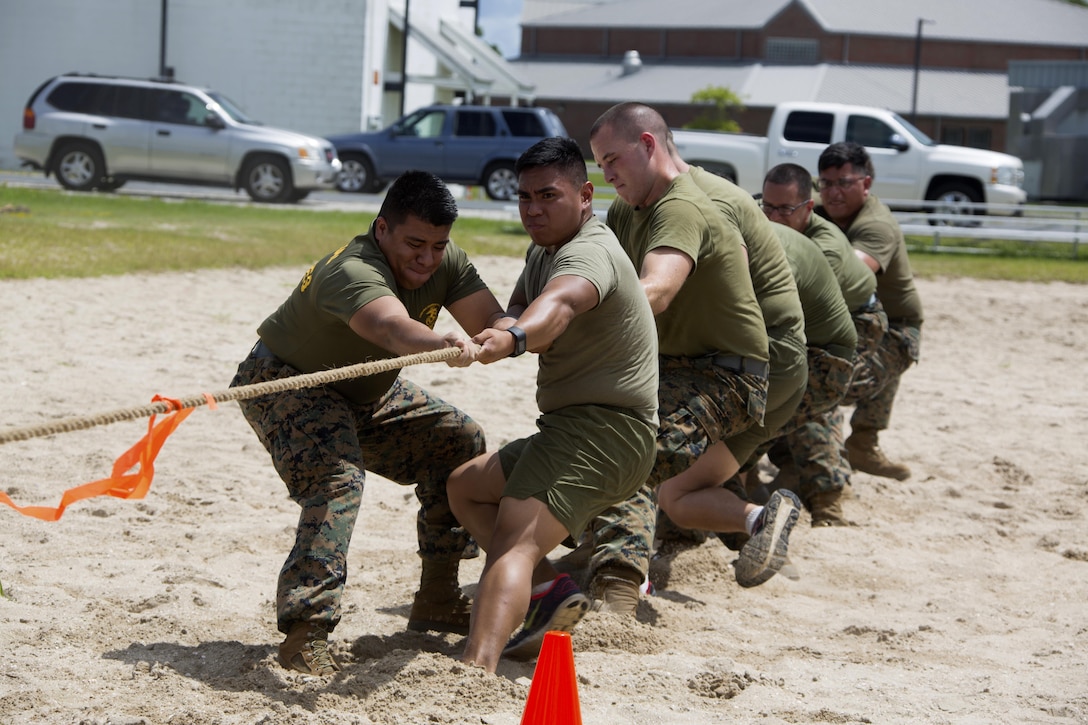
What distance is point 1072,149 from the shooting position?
28875 mm

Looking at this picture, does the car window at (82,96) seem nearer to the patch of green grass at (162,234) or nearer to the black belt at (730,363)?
the patch of green grass at (162,234)

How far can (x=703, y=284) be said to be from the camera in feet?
16.1

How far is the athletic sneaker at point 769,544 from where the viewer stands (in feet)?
15.8

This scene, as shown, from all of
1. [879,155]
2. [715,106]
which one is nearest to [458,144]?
[879,155]

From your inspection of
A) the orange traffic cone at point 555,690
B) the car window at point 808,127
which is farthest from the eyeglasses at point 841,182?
the car window at point 808,127

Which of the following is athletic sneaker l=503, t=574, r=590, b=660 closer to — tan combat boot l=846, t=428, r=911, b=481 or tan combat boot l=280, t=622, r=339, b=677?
tan combat boot l=280, t=622, r=339, b=677

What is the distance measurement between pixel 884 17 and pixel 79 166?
1887 inches

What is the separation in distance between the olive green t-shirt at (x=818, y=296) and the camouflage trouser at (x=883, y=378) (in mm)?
1017

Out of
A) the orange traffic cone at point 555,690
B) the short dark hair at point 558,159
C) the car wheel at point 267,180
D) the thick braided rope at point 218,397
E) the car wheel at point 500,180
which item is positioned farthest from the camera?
the car wheel at point 500,180

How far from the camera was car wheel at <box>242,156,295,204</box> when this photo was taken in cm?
2061

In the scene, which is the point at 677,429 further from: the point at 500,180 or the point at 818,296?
the point at 500,180

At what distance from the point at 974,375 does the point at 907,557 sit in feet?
15.7

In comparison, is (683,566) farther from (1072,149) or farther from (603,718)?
(1072,149)

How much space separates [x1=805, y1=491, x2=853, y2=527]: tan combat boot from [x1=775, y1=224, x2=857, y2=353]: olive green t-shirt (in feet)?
2.55
